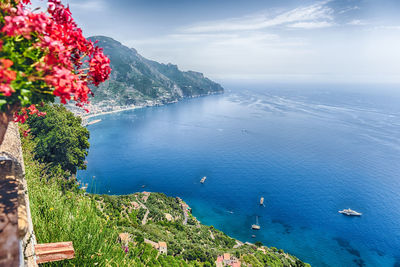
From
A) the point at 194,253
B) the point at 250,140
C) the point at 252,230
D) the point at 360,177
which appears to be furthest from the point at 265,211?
the point at 250,140

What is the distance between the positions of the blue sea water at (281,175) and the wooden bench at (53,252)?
4792 centimetres

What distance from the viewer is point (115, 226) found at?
6348 millimetres

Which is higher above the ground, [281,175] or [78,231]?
[78,231]

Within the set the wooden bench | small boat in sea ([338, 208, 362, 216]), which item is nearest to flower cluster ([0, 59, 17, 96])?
the wooden bench

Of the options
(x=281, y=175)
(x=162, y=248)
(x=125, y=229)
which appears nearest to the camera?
(x=125, y=229)

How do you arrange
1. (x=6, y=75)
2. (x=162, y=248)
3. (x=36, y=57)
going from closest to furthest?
(x=6, y=75) → (x=36, y=57) → (x=162, y=248)

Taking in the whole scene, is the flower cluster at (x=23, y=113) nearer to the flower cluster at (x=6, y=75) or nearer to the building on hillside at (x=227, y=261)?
the flower cluster at (x=6, y=75)

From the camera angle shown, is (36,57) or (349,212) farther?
(349,212)

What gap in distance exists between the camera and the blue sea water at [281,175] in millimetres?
47125

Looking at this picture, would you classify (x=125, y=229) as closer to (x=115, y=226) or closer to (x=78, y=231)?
(x=115, y=226)

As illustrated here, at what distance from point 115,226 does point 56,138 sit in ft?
74.2

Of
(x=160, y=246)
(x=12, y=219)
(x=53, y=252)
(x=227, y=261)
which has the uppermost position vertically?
(x=12, y=219)

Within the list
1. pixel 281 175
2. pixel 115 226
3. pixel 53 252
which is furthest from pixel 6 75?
pixel 281 175

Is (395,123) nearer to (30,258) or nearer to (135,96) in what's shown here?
(30,258)
